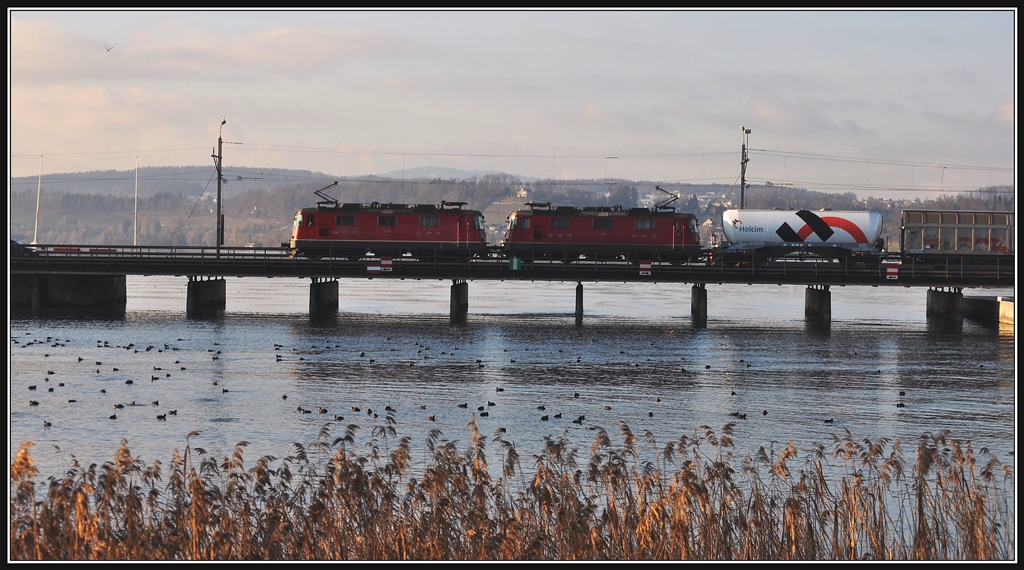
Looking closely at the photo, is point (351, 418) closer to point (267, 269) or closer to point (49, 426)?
point (49, 426)

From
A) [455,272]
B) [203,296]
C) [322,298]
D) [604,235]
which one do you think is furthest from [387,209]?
[604,235]

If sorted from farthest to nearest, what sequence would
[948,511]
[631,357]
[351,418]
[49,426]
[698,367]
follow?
[631,357], [698,367], [351,418], [49,426], [948,511]

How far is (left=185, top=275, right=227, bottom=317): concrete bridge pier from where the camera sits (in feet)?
199

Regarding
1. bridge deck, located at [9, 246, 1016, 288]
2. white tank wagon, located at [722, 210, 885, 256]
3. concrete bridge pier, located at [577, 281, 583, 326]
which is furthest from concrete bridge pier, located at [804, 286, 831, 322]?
concrete bridge pier, located at [577, 281, 583, 326]

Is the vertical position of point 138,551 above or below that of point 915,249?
below

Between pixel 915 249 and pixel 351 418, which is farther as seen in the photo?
pixel 915 249

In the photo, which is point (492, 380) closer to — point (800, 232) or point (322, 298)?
point (322, 298)

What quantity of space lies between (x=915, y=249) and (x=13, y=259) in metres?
51.2

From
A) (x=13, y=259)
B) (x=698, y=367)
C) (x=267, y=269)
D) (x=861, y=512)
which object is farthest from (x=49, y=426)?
(x=13, y=259)

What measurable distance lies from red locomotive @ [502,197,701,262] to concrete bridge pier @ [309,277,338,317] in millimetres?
10560

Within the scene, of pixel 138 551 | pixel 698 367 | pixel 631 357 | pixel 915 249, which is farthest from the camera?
pixel 915 249

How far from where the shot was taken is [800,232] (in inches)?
2450

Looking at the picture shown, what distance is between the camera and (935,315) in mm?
64750

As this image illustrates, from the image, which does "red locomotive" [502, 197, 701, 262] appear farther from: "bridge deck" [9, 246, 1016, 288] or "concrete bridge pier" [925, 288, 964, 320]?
"concrete bridge pier" [925, 288, 964, 320]
